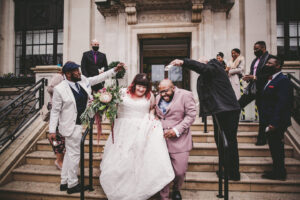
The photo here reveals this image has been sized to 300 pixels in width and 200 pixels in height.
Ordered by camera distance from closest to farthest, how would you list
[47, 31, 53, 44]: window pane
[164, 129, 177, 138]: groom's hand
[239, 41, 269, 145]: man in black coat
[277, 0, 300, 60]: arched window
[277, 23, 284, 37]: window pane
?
1. [164, 129, 177, 138]: groom's hand
2. [239, 41, 269, 145]: man in black coat
3. [277, 0, 300, 60]: arched window
4. [277, 23, 284, 37]: window pane
5. [47, 31, 53, 44]: window pane

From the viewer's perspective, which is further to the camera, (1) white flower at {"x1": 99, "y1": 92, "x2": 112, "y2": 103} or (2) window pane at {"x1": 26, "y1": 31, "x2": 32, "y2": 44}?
(2) window pane at {"x1": 26, "y1": 31, "x2": 32, "y2": 44}

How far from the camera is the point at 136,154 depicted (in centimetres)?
283

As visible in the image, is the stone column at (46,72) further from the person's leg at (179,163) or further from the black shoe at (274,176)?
the black shoe at (274,176)

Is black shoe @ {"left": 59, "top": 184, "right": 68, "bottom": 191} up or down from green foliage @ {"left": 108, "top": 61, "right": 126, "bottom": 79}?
down

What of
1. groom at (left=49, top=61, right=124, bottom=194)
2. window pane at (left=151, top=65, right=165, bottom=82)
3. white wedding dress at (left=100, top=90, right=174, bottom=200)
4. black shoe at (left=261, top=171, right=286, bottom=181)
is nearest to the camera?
white wedding dress at (left=100, top=90, right=174, bottom=200)

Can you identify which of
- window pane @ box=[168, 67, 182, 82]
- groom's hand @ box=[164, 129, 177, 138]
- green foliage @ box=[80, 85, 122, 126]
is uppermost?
window pane @ box=[168, 67, 182, 82]

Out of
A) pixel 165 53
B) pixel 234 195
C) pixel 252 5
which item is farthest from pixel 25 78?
pixel 252 5

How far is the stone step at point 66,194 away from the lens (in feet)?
10.4

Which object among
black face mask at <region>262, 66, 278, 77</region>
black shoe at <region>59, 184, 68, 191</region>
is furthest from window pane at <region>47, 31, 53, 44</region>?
black face mask at <region>262, 66, 278, 77</region>

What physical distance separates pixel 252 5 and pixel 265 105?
548 cm

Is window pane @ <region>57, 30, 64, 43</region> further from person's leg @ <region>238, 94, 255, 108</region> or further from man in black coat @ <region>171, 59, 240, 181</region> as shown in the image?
person's leg @ <region>238, 94, 255, 108</region>

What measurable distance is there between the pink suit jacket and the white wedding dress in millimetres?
138

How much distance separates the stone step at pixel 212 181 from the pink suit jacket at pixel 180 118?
0.95 meters

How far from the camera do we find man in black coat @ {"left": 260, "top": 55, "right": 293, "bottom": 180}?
10.2 feet
